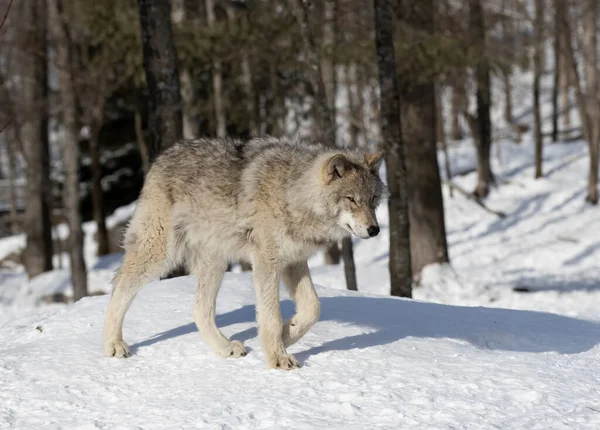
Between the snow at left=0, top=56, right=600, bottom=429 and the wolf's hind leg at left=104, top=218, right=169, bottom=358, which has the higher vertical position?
the wolf's hind leg at left=104, top=218, right=169, bottom=358

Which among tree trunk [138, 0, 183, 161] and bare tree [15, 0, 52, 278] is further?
bare tree [15, 0, 52, 278]

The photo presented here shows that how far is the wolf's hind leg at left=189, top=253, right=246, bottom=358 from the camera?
6203 millimetres

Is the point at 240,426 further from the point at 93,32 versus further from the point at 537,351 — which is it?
the point at 93,32

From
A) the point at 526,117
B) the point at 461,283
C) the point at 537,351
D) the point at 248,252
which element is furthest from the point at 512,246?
the point at 526,117

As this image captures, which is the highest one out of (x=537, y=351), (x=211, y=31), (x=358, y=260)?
(x=211, y=31)

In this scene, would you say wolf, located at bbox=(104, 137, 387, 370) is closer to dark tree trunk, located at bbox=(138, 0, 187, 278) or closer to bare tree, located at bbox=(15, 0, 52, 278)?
dark tree trunk, located at bbox=(138, 0, 187, 278)

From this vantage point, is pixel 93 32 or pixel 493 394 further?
pixel 93 32

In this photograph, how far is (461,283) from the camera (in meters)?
14.2

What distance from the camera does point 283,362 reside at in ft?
18.9

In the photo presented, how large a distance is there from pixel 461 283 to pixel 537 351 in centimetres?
762

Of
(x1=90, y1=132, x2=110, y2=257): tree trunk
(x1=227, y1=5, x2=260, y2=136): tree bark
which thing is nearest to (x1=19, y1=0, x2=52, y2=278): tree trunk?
(x1=90, y1=132, x2=110, y2=257): tree trunk

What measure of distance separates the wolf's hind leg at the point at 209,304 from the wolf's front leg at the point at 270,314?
40 centimetres

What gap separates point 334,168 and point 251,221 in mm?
815

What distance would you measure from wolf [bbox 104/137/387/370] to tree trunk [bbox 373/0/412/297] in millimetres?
3249
